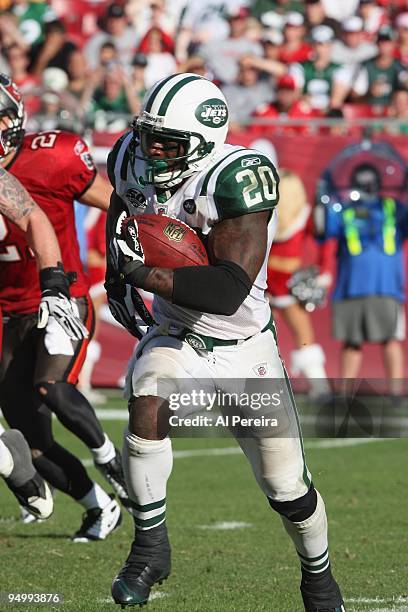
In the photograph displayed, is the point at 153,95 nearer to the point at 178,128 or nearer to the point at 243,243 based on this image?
the point at 178,128

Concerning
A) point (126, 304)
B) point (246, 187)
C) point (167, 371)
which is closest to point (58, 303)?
point (126, 304)

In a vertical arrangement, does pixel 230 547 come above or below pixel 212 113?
below

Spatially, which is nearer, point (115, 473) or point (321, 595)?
point (321, 595)

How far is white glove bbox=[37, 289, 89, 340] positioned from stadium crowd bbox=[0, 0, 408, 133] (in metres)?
5.60

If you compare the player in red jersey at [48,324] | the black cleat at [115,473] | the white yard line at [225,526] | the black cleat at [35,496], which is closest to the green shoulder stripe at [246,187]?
the black cleat at [35,496]

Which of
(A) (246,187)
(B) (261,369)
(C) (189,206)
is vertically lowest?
(B) (261,369)

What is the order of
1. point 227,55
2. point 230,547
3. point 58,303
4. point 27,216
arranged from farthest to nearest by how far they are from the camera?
1. point 227,55
2. point 230,547
3. point 27,216
4. point 58,303

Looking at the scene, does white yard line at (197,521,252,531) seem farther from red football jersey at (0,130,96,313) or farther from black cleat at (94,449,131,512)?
red football jersey at (0,130,96,313)

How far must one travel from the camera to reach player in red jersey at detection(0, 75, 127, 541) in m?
5.26

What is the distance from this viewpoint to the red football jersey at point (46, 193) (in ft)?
17.5

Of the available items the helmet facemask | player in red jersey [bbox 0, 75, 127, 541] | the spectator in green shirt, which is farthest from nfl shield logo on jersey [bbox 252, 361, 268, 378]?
the spectator in green shirt

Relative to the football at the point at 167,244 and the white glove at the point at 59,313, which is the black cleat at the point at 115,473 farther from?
the football at the point at 167,244

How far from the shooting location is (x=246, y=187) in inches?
143

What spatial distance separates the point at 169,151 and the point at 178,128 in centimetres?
8
